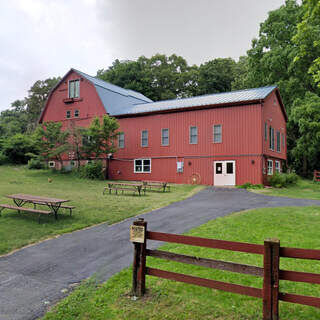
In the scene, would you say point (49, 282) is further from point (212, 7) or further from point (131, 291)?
point (212, 7)

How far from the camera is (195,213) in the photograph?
10883mm

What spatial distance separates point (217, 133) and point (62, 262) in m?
18.6

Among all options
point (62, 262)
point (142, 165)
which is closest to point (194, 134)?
point (142, 165)

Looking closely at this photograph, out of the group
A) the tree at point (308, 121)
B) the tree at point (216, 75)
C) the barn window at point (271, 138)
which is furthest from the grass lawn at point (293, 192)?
the tree at point (216, 75)

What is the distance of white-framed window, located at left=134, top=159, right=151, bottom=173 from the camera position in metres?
25.9

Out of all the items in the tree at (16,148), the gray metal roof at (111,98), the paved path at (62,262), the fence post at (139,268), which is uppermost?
the gray metal roof at (111,98)

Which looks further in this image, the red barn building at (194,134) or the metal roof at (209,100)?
the metal roof at (209,100)

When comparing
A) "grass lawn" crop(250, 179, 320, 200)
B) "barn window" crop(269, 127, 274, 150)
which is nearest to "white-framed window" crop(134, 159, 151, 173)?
"grass lawn" crop(250, 179, 320, 200)

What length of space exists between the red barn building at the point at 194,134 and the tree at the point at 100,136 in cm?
163

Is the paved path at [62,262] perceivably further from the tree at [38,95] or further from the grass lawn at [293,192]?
the tree at [38,95]

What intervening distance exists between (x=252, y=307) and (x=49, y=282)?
3461 millimetres

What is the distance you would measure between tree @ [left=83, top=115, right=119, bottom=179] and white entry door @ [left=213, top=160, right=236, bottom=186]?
9183mm

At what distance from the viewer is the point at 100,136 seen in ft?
84.0

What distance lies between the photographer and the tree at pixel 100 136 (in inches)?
995
